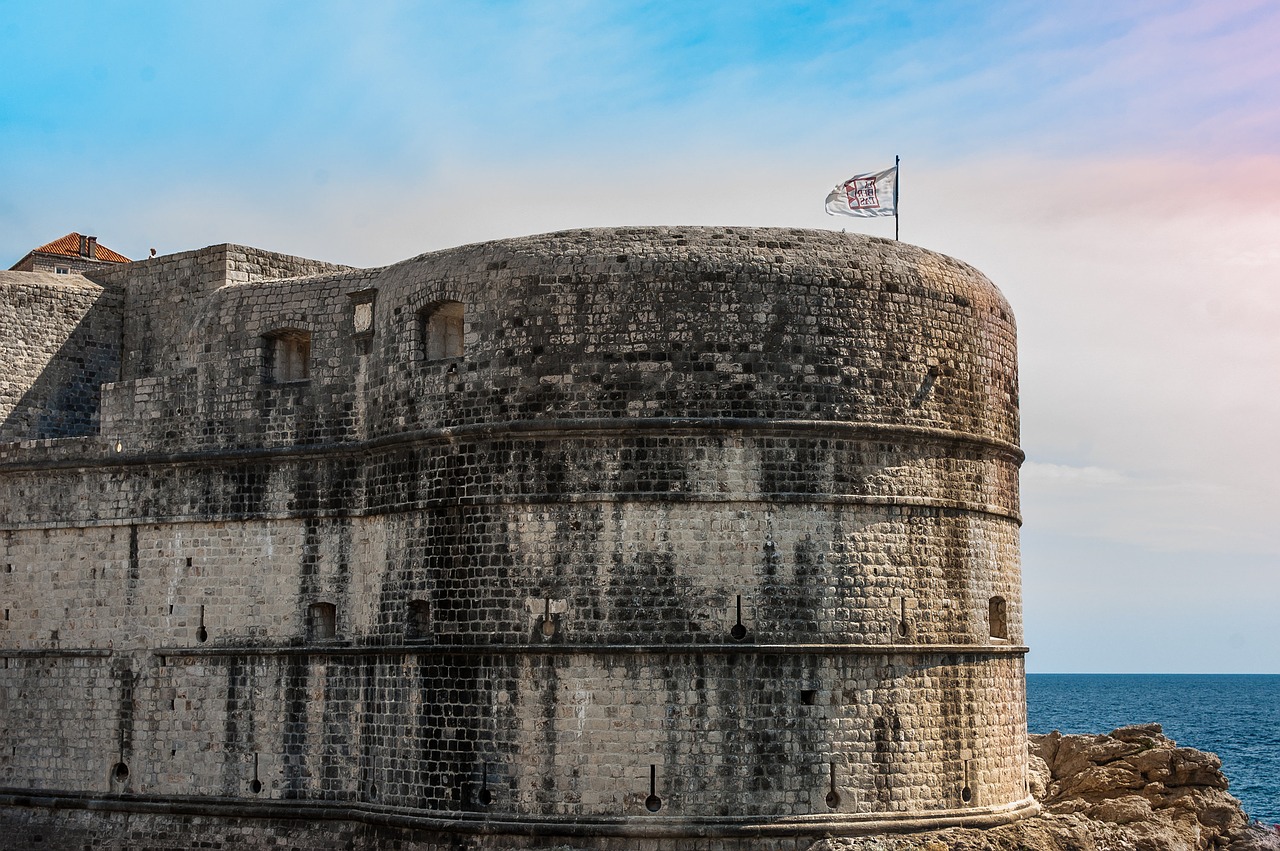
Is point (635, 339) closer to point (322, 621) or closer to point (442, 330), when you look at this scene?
point (442, 330)

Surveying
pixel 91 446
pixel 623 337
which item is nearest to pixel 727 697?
pixel 623 337

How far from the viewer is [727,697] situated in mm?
19359

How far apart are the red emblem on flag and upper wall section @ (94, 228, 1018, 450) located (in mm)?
2092

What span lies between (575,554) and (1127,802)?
32.5 ft

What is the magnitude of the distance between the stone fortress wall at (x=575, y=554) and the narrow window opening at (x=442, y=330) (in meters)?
0.04

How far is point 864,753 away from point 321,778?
7.15m

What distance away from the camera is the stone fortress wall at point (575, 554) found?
64.0 feet

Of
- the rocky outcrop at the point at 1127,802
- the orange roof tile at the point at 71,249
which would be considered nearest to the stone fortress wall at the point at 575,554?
the rocky outcrop at the point at 1127,802

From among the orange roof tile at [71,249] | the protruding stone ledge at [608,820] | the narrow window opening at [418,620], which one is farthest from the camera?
the orange roof tile at [71,249]

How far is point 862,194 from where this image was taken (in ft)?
76.7

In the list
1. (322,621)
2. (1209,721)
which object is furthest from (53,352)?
(1209,721)

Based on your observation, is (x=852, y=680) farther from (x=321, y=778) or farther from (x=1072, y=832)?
(x=321, y=778)

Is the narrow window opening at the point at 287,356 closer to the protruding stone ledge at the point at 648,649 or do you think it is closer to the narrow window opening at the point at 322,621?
the narrow window opening at the point at 322,621

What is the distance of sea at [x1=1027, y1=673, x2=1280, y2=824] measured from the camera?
52.3 m
